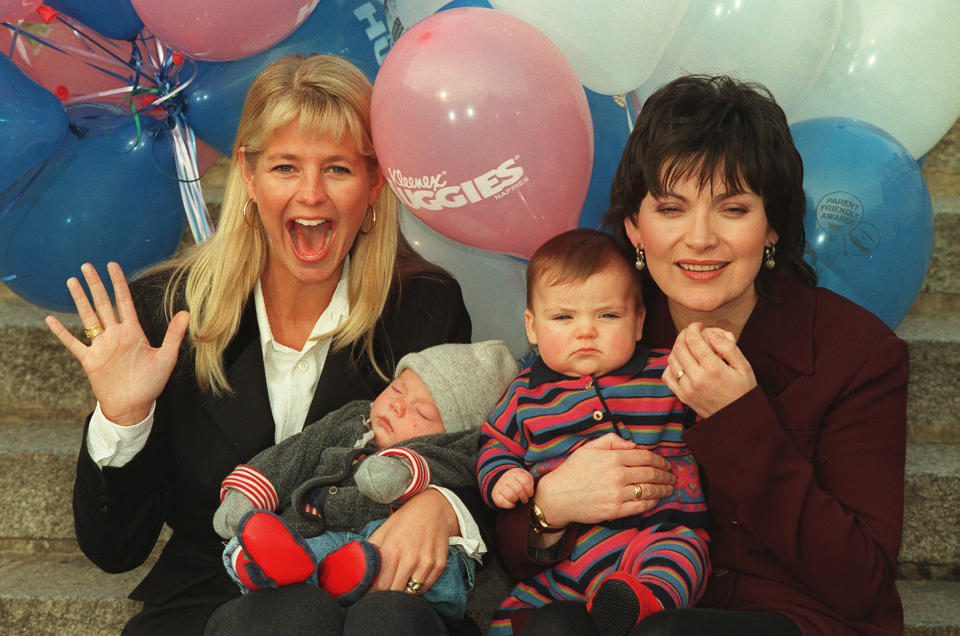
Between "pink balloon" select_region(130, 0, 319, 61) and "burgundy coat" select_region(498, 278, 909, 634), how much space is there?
45.7 inches

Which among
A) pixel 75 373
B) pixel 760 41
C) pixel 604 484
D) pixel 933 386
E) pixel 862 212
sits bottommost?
pixel 75 373

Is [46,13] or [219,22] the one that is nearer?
[219,22]

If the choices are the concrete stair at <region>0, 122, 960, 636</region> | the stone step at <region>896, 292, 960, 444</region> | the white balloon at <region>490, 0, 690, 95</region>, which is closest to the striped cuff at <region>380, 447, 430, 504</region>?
the concrete stair at <region>0, 122, 960, 636</region>

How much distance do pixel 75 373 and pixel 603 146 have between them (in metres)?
1.61

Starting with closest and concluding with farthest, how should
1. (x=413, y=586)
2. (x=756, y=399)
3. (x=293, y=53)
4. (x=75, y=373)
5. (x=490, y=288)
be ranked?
(x=756, y=399), (x=413, y=586), (x=293, y=53), (x=490, y=288), (x=75, y=373)

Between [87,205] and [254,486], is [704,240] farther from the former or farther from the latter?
[87,205]

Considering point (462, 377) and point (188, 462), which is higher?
point (462, 377)

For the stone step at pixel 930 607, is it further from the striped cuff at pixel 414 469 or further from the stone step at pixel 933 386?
the striped cuff at pixel 414 469

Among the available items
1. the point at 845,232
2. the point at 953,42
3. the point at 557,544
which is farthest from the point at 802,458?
the point at 953,42

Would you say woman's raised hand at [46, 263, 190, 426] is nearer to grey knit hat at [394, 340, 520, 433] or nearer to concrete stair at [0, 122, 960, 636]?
grey knit hat at [394, 340, 520, 433]

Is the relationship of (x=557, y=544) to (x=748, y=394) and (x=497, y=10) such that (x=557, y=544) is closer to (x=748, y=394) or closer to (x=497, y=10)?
(x=748, y=394)

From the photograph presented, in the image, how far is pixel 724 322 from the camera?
5.58ft

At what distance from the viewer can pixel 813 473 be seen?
1.48 metres

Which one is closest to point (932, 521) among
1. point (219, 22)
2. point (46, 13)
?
point (219, 22)
